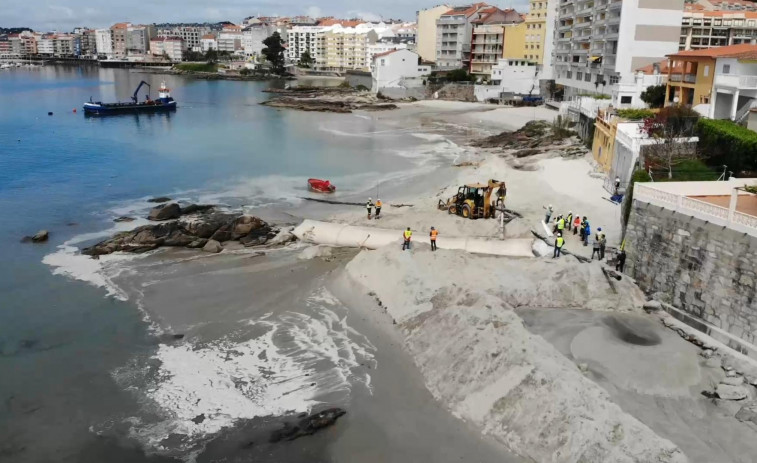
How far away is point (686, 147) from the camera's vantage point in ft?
81.7

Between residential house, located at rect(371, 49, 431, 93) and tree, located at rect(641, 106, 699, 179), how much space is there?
64673mm

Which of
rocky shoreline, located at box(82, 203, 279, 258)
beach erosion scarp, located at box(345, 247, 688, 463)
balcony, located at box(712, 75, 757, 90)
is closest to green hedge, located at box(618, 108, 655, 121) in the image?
balcony, located at box(712, 75, 757, 90)

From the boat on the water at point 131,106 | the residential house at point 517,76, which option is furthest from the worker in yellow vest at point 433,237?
the boat on the water at point 131,106

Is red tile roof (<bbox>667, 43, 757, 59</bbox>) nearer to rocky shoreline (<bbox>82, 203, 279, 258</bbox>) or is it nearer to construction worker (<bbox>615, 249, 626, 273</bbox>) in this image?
construction worker (<bbox>615, 249, 626, 273</bbox>)

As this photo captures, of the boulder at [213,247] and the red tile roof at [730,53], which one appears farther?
the red tile roof at [730,53]

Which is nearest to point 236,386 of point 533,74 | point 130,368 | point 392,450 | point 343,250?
point 130,368

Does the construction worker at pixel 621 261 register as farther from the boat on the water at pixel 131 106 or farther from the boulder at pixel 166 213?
the boat on the water at pixel 131 106

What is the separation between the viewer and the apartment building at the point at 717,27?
62.4 m

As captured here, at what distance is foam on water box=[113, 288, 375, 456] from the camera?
41.1 feet

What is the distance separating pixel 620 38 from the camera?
51281mm

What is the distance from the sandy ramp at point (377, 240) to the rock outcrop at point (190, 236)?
5.52 feet

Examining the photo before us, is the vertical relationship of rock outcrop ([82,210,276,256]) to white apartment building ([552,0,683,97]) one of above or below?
below

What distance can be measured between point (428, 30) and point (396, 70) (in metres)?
24.3

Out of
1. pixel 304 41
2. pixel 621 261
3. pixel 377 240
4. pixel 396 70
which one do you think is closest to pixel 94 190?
pixel 377 240
